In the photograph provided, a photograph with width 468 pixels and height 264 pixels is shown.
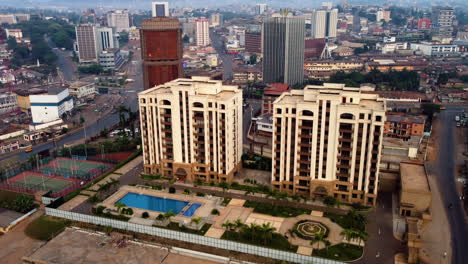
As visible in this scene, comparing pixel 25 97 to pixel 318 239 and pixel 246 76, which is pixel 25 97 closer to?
pixel 246 76

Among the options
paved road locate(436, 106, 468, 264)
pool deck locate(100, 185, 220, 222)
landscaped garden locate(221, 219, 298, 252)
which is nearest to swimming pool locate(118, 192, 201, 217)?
pool deck locate(100, 185, 220, 222)

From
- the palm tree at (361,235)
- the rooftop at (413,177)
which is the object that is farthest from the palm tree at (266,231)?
the rooftop at (413,177)

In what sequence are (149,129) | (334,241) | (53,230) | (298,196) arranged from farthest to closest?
(149,129)
(298,196)
(53,230)
(334,241)

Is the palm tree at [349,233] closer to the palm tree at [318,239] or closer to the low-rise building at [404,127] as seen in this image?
the palm tree at [318,239]

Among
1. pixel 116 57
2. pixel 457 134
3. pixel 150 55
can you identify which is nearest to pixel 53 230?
pixel 150 55

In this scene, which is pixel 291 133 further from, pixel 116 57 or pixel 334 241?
pixel 116 57

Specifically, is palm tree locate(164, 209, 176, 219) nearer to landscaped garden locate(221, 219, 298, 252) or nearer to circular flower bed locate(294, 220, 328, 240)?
landscaped garden locate(221, 219, 298, 252)
